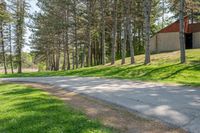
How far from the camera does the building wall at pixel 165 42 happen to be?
1711 inches

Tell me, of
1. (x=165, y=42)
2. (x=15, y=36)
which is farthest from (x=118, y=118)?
(x=15, y=36)

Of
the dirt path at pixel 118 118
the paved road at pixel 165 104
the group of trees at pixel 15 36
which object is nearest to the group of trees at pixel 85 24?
the group of trees at pixel 15 36

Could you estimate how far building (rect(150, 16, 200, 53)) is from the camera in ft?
142

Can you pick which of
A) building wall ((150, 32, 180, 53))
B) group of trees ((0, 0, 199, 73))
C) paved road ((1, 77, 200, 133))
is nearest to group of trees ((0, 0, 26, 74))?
group of trees ((0, 0, 199, 73))

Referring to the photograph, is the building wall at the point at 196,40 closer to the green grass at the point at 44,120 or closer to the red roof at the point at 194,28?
the red roof at the point at 194,28

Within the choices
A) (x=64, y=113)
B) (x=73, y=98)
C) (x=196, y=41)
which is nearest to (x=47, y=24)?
(x=196, y=41)

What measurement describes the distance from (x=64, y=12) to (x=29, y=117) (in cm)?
3341

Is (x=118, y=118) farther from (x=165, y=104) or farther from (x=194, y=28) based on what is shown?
(x=194, y=28)

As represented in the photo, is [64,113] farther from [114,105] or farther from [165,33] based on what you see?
[165,33]

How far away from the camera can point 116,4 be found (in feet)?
104

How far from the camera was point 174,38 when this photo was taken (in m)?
43.7

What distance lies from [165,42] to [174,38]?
1467 millimetres

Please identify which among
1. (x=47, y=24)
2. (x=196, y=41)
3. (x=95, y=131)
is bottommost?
(x=95, y=131)

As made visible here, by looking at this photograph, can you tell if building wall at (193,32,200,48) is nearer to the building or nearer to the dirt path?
the building
